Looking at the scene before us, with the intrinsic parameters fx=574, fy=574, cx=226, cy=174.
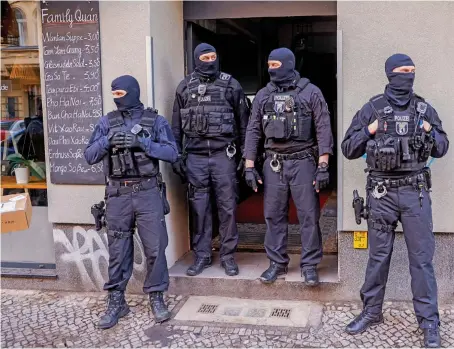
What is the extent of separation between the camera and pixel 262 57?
27.5 feet

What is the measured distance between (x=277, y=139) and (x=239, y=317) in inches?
61.3

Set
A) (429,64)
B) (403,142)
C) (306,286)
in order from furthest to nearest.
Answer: (306,286), (429,64), (403,142)

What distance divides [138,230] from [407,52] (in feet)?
8.77

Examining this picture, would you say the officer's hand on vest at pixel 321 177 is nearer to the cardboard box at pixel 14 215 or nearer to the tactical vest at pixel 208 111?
the tactical vest at pixel 208 111

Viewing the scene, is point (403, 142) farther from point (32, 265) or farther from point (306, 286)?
point (32, 265)

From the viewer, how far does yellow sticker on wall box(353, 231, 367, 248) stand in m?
4.98

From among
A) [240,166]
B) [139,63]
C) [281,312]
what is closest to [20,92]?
[139,63]

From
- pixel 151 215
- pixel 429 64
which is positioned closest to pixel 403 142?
pixel 429 64

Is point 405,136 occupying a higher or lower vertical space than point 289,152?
higher

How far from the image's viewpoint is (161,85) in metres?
5.46

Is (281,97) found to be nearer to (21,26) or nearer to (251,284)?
(251,284)

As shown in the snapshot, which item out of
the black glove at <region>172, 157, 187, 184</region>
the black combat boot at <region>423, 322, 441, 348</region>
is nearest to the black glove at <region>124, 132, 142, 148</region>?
the black glove at <region>172, 157, 187, 184</region>

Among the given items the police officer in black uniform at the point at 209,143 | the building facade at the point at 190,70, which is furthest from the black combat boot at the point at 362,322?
the police officer in black uniform at the point at 209,143

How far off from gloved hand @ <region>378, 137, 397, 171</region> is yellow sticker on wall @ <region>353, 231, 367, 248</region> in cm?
101
